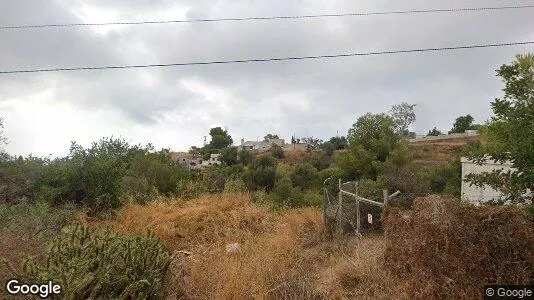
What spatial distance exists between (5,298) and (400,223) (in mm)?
5094

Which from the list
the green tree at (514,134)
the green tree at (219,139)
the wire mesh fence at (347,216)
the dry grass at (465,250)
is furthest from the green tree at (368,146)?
the green tree at (219,139)

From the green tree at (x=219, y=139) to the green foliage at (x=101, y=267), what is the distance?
241 feet

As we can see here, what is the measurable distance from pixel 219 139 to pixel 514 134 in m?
76.1

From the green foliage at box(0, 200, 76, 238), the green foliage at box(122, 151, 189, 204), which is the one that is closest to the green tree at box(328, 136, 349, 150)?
the green foliage at box(122, 151, 189, 204)

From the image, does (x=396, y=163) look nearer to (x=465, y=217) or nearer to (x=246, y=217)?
(x=246, y=217)

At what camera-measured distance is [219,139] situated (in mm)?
81125

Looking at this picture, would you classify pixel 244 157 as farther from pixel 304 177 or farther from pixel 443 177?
pixel 443 177

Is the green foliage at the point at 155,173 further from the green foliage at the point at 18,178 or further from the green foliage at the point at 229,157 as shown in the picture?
the green foliage at the point at 229,157

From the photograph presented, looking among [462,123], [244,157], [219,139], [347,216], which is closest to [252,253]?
[347,216]

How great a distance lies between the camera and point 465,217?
5340mm

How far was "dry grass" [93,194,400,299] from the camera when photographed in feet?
20.6

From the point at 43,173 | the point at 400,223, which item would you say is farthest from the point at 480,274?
the point at 43,173

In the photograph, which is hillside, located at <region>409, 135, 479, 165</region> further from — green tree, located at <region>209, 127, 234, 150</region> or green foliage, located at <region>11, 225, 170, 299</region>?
green foliage, located at <region>11, 225, 170, 299</region>

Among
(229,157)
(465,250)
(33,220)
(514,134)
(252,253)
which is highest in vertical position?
(514,134)
